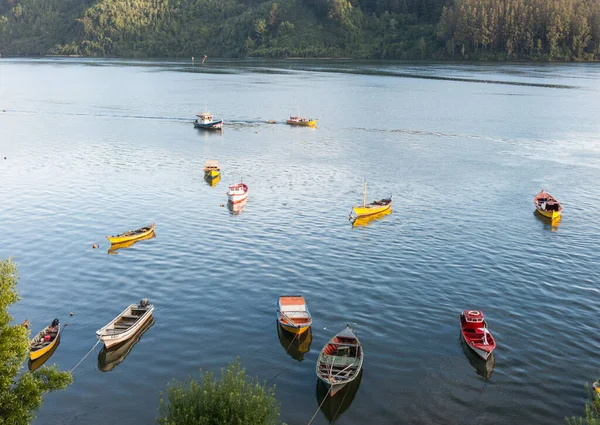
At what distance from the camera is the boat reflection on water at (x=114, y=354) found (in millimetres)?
48375

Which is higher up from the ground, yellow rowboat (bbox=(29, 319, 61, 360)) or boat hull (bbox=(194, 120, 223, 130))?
boat hull (bbox=(194, 120, 223, 130))

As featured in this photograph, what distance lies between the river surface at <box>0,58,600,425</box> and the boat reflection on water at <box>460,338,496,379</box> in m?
0.37

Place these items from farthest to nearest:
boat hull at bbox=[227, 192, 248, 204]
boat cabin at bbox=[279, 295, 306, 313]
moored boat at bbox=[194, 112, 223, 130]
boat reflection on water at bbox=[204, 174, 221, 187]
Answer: moored boat at bbox=[194, 112, 223, 130], boat reflection on water at bbox=[204, 174, 221, 187], boat hull at bbox=[227, 192, 248, 204], boat cabin at bbox=[279, 295, 306, 313]

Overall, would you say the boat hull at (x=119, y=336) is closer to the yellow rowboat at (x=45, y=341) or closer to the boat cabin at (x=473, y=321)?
the yellow rowboat at (x=45, y=341)

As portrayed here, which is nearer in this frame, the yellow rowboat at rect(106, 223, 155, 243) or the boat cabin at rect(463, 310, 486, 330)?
the boat cabin at rect(463, 310, 486, 330)

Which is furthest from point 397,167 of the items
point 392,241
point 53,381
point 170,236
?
point 53,381

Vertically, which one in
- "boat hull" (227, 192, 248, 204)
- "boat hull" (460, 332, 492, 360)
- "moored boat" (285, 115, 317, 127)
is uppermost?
"moored boat" (285, 115, 317, 127)

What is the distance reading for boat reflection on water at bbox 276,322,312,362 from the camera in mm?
49938

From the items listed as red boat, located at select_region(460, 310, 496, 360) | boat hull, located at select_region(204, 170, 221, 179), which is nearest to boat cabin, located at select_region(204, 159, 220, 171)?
boat hull, located at select_region(204, 170, 221, 179)

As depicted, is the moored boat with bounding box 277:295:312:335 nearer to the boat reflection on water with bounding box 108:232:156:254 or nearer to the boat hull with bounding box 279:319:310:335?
the boat hull with bounding box 279:319:310:335

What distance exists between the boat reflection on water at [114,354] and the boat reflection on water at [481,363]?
29.7 m

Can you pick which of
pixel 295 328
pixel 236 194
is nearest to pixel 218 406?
pixel 295 328

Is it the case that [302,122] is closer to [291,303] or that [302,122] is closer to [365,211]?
[365,211]

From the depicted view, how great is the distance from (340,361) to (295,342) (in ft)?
21.3
